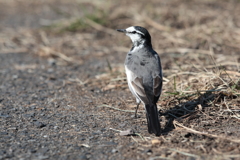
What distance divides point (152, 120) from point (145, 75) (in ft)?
2.53

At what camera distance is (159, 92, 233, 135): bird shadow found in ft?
15.5

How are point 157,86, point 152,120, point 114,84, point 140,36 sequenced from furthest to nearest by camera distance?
1. point 114,84
2. point 140,36
3. point 157,86
4. point 152,120

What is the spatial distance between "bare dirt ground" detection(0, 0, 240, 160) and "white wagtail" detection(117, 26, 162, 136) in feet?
0.88

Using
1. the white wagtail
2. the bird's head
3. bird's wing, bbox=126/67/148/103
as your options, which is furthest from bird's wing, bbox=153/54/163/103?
the bird's head

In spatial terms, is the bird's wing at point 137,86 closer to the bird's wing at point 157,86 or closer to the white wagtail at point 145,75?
the white wagtail at point 145,75

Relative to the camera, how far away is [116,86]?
620 centimetres

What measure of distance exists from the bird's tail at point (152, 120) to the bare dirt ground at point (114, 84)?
10cm

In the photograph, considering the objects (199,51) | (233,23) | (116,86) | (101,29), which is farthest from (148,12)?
(116,86)

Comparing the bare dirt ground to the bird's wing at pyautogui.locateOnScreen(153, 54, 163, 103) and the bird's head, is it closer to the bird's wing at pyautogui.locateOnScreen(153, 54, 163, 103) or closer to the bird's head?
the bird's wing at pyautogui.locateOnScreen(153, 54, 163, 103)

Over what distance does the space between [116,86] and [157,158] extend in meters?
2.75

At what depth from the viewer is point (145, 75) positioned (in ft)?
15.7

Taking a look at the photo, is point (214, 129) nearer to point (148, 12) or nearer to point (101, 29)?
point (101, 29)

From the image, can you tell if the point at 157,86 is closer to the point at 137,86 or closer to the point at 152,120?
the point at 137,86

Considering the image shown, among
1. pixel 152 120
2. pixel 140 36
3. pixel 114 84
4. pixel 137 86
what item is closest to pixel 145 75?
pixel 137 86
